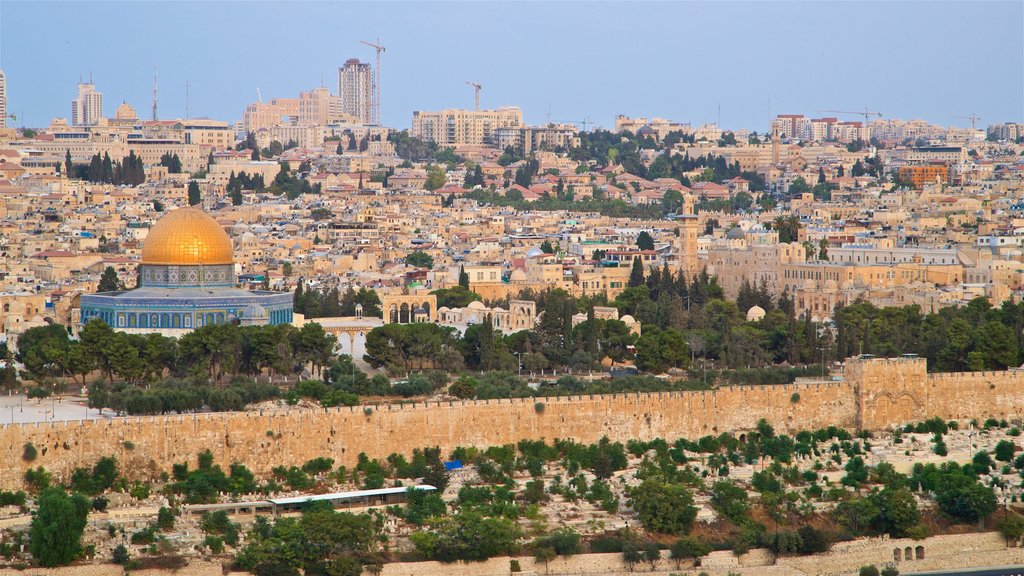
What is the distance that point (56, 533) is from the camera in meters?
28.4

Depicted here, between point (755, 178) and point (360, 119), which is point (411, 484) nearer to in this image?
point (755, 178)

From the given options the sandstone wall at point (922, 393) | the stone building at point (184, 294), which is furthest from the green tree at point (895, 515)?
the stone building at point (184, 294)

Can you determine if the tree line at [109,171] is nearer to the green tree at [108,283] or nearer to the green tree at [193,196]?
the green tree at [193,196]

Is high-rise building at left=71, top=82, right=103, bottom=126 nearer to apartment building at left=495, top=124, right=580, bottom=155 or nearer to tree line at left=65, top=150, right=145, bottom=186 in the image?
apartment building at left=495, top=124, right=580, bottom=155

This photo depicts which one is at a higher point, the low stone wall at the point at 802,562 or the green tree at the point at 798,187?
the green tree at the point at 798,187

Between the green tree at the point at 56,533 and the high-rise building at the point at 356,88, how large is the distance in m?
134

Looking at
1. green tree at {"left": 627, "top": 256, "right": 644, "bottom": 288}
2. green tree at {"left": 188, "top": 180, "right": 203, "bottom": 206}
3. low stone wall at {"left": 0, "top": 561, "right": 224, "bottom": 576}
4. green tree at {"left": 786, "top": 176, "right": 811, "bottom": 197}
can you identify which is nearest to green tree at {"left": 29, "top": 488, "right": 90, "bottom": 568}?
low stone wall at {"left": 0, "top": 561, "right": 224, "bottom": 576}

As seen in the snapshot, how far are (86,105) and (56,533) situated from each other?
11641 cm

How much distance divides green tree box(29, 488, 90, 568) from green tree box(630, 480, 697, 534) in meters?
7.71

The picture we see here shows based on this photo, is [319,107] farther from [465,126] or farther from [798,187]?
[798,187]

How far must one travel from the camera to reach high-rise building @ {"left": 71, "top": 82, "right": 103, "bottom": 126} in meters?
140

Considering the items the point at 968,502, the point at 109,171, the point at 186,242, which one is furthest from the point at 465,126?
the point at 968,502

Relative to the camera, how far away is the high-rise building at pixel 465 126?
434 feet

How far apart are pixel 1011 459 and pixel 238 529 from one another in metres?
12.8
